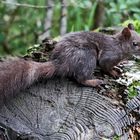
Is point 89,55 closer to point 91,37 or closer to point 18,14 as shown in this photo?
point 91,37

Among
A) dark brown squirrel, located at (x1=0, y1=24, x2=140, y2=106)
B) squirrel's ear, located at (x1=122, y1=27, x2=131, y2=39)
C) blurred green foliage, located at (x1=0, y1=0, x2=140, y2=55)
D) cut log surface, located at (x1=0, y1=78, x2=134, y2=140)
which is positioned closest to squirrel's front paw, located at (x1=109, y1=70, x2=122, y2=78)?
dark brown squirrel, located at (x1=0, y1=24, x2=140, y2=106)

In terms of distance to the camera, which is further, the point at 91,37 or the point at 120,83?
the point at 91,37

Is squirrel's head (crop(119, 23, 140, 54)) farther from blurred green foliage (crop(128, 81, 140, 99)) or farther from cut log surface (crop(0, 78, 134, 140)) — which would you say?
cut log surface (crop(0, 78, 134, 140))

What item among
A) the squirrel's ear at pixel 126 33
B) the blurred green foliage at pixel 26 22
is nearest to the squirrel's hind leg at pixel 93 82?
the squirrel's ear at pixel 126 33

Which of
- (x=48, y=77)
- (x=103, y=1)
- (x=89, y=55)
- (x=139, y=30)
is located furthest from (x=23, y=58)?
(x=103, y=1)

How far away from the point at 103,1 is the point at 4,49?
1.61 metres

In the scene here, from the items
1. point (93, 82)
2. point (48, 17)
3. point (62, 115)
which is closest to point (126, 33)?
point (93, 82)

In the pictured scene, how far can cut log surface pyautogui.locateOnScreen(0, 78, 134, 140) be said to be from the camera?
273cm

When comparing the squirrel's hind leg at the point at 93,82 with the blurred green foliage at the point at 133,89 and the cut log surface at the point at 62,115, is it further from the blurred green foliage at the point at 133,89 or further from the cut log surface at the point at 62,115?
the blurred green foliage at the point at 133,89

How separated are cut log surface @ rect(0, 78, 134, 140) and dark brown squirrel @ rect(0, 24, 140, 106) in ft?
0.26

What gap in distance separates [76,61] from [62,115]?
1.74ft

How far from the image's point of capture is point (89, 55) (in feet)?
11.0

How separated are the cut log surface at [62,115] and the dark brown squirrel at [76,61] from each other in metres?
0.08

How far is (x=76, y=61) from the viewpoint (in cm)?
326
